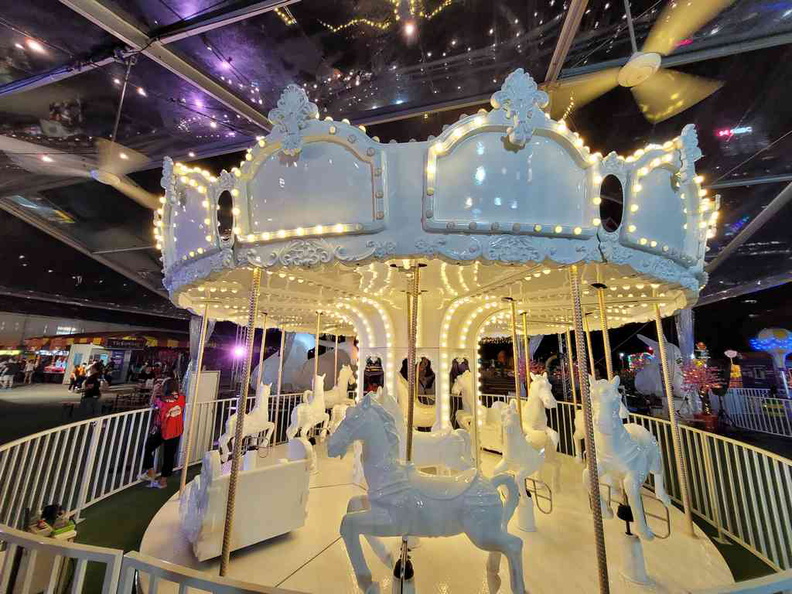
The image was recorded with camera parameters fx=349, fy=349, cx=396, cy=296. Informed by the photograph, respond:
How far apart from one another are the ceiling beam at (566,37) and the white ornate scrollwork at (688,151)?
1.64m

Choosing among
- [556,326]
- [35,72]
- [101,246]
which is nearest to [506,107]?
[35,72]

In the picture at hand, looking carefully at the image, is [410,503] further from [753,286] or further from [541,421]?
[753,286]

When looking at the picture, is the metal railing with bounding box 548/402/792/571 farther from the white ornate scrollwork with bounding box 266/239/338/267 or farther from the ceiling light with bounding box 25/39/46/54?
the ceiling light with bounding box 25/39/46/54

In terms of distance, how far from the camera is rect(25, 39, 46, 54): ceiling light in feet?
11.6

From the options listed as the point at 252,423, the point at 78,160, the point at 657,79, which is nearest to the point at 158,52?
the point at 78,160

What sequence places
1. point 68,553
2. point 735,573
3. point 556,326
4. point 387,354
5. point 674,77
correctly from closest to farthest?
point 68,553
point 735,573
point 674,77
point 387,354
point 556,326

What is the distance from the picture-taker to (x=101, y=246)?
877cm

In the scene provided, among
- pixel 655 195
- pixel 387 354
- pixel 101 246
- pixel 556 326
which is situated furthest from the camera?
pixel 101 246

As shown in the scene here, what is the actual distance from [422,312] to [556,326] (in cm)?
385

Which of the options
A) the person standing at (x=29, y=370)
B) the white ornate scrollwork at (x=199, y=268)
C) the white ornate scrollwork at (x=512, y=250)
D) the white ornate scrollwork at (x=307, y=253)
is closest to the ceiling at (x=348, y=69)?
the white ornate scrollwork at (x=199, y=268)

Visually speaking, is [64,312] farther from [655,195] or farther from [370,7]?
[655,195]

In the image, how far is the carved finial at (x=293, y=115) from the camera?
7.44 feet

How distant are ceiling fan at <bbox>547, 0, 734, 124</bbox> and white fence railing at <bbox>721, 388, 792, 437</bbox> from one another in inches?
314

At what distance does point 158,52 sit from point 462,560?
565 centimetres
